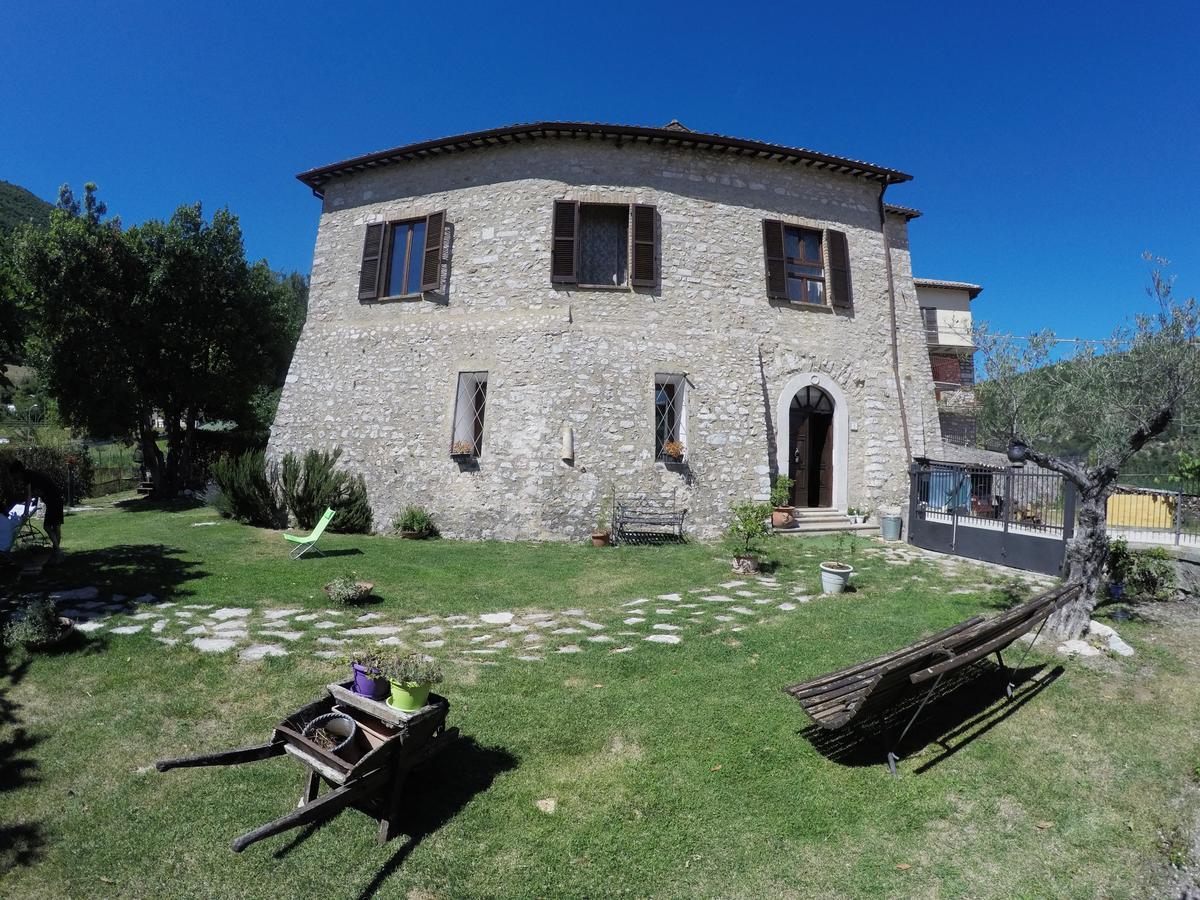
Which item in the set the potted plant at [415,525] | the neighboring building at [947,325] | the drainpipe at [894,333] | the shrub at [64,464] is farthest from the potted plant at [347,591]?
the neighboring building at [947,325]

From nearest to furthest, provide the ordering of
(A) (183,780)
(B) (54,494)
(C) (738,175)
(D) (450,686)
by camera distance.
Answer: (A) (183,780) → (D) (450,686) → (B) (54,494) → (C) (738,175)

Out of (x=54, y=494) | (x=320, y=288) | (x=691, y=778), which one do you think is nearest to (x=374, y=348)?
(x=320, y=288)

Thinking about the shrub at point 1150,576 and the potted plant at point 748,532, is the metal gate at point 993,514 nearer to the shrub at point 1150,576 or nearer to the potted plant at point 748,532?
the shrub at point 1150,576

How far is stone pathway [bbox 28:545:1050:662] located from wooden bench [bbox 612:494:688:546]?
427 cm

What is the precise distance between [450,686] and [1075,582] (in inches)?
238

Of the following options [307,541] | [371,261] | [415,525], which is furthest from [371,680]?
[371,261]

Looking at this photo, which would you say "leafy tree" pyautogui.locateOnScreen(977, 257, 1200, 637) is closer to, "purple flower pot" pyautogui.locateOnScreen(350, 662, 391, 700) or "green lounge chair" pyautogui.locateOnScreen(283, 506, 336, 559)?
"purple flower pot" pyautogui.locateOnScreen(350, 662, 391, 700)

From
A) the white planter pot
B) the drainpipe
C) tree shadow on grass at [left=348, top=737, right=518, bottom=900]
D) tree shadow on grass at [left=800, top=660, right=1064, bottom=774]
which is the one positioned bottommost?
tree shadow on grass at [left=348, top=737, right=518, bottom=900]

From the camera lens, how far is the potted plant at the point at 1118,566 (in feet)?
24.7

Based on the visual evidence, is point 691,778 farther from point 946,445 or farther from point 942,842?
point 946,445

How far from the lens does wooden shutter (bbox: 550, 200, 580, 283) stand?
13.0 metres

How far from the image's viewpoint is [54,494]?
25.6 feet

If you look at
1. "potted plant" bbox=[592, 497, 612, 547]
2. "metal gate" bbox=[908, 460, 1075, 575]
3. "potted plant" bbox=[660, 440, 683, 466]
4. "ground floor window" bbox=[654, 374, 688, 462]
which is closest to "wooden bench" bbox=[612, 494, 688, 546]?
"potted plant" bbox=[592, 497, 612, 547]

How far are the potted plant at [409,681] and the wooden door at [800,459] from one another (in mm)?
11899
